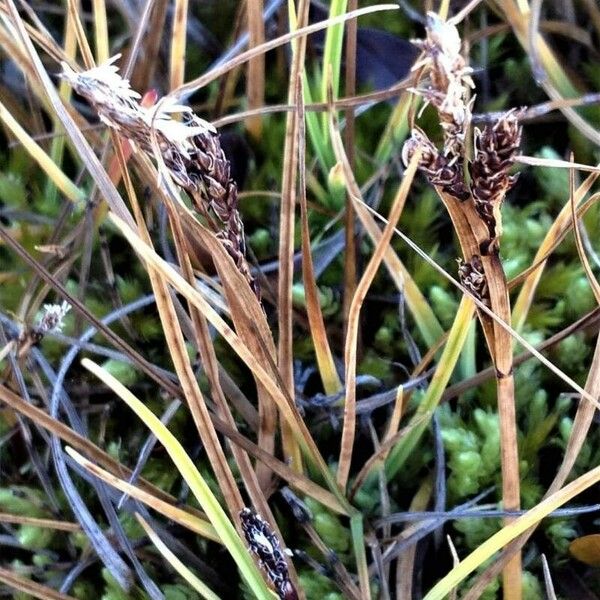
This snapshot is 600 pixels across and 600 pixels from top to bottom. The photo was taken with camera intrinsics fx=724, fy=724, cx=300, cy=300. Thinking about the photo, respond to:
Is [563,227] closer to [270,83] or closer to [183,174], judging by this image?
[183,174]

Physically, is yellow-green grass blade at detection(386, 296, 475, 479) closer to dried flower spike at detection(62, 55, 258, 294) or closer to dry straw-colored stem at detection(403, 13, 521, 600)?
dry straw-colored stem at detection(403, 13, 521, 600)

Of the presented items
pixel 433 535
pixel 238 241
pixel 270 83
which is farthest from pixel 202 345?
pixel 270 83

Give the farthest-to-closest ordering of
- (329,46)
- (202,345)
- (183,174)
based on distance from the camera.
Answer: (329,46) < (202,345) < (183,174)

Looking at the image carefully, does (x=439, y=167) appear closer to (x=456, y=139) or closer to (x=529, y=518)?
(x=456, y=139)

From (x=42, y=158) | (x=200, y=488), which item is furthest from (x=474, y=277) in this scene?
(x=42, y=158)

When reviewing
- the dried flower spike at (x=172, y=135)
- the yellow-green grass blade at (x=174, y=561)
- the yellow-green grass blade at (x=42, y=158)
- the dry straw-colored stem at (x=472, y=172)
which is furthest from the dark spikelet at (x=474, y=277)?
the yellow-green grass blade at (x=42, y=158)

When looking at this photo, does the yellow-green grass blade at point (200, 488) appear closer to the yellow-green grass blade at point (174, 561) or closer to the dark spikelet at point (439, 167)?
the yellow-green grass blade at point (174, 561)
